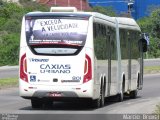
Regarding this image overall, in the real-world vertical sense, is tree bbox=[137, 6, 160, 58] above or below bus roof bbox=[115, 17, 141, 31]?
below

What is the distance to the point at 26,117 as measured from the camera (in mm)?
18672

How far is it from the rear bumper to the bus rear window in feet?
3.44

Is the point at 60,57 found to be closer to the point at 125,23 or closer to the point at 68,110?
the point at 68,110

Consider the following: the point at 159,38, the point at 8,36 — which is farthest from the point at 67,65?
the point at 159,38

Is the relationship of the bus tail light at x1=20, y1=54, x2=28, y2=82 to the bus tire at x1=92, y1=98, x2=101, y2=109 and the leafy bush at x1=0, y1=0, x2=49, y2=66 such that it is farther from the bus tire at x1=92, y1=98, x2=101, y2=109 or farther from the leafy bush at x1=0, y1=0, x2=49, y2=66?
the leafy bush at x1=0, y1=0, x2=49, y2=66

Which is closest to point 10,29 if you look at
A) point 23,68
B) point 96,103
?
point 96,103

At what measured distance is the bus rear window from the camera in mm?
21422

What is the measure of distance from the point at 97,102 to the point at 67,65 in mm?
1880

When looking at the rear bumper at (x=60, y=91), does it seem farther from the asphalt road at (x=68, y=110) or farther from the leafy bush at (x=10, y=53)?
the leafy bush at (x=10, y=53)

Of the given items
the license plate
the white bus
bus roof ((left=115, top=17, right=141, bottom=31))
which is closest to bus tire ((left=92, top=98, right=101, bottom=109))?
the white bus

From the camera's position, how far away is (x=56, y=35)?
21.6 meters

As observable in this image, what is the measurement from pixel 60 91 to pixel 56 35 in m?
1.71

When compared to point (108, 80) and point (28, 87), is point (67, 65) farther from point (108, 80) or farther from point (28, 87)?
point (108, 80)

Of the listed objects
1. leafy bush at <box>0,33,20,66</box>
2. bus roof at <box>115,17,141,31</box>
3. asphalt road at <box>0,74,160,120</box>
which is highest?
bus roof at <box>115,17,141,31</box>
